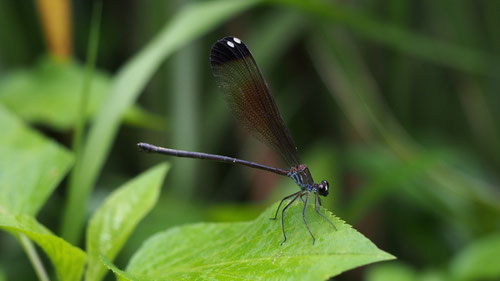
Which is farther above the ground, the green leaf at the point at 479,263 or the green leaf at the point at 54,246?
the green leaf at the point at 54,246

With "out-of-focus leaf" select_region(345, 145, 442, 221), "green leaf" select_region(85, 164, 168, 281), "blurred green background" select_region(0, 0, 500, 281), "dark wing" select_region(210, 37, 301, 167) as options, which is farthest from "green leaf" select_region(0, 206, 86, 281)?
"out-of-focus leaf" select_region(345, 145, 442, 221)

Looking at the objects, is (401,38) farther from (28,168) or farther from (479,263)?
(28,168)

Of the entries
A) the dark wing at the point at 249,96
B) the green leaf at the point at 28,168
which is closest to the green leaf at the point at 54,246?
the green leaf at the point at 28,168

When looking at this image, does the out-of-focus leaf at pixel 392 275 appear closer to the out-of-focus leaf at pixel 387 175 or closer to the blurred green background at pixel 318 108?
the blurred green background at pixel 318 108

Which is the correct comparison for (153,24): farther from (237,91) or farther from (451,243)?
(451,243)

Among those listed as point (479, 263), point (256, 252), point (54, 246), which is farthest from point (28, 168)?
point (479, 263)

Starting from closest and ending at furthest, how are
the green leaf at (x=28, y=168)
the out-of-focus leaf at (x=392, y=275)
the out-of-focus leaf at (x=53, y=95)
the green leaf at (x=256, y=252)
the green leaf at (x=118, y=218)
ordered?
the green leaf at (x=256, y=252) < the green leaf at (x=118, y=218) < the green leaf at (x=28, y=168) < the out-of-focus leaf at (x=392, y=275) < the out-of-focus leaf at (x=53, y=95)

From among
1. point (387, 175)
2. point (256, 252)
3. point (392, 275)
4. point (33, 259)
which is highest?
point (256, 252)

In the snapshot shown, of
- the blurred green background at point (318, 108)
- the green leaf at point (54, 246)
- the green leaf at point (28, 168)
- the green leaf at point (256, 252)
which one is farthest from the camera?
the blurred green background at point (318, 108)
